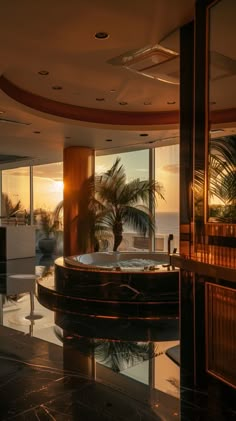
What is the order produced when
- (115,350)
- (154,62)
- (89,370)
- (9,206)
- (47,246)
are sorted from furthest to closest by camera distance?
(9,206)
(47,246)
(154,62)
(115,350)
(89,370)

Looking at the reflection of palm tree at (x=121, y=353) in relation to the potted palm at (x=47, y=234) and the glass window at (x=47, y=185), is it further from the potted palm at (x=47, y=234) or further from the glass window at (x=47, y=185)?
the glass window at (x=47, y=185)

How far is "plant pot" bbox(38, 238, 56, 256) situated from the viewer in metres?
11.9

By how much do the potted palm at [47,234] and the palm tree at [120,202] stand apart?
11.3ft

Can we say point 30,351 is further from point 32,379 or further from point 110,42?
point 110,42

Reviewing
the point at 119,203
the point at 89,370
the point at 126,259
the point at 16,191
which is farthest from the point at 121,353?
the point at 16,191

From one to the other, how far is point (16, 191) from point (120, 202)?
7.27 meters

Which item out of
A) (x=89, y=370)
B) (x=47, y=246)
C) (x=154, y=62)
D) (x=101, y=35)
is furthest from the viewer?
(x=47, y=246)

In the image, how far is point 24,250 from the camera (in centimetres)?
1060

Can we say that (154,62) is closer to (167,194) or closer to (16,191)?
(167,194)

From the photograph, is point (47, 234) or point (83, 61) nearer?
point (83, 61)

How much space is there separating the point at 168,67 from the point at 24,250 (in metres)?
7.48

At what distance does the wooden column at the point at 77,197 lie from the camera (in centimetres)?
938

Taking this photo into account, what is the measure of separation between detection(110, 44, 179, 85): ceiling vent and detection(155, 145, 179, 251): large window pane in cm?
429

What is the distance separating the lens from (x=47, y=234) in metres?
12.4
